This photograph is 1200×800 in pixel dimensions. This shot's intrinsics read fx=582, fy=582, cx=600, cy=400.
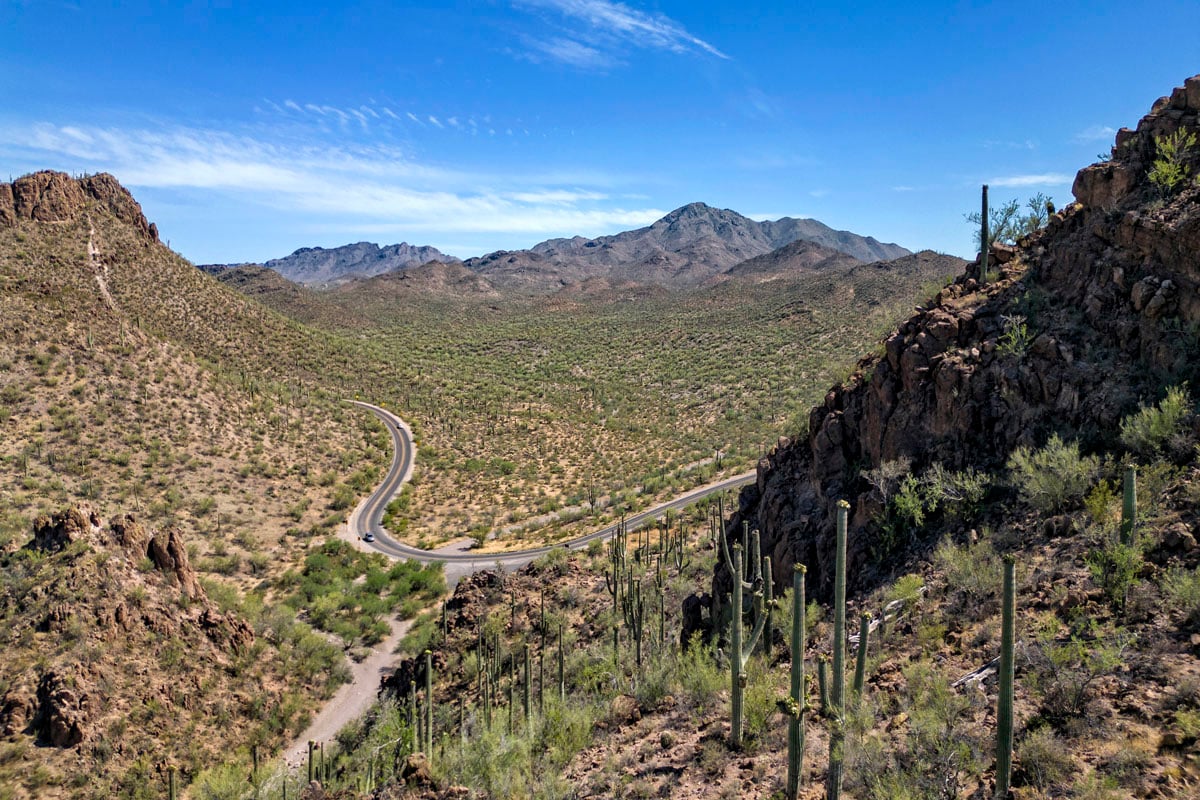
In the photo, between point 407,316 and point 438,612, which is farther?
point 407,316

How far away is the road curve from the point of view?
34.3 meters

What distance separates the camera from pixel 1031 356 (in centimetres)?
1242

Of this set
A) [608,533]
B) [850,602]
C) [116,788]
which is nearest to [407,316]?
[608,533]

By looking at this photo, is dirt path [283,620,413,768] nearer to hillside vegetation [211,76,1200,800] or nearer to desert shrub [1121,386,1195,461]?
hillside vegetation [211,76,1200,800]

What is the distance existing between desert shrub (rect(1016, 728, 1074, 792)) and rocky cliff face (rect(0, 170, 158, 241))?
68.1m

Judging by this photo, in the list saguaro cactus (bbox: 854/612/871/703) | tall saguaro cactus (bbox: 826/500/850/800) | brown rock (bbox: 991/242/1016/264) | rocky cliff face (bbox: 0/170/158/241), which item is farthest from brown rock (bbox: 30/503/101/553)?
rocky cliff face (bbox: 0/170/158/241)

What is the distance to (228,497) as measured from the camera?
36.0m

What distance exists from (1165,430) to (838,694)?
7.40m

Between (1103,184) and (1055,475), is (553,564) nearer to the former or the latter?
(1055,475)

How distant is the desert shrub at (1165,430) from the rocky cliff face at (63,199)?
68.9m

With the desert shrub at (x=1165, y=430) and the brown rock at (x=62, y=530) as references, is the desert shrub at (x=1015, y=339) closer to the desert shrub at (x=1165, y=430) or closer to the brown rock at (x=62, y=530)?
the desert shrub at (x=1165, y=430)

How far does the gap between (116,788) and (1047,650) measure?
21.7 meters

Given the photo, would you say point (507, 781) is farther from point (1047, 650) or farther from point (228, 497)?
point (228, 497)

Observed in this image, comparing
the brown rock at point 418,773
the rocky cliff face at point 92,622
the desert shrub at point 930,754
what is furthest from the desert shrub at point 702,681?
the rocky cliff face at point 92,622
